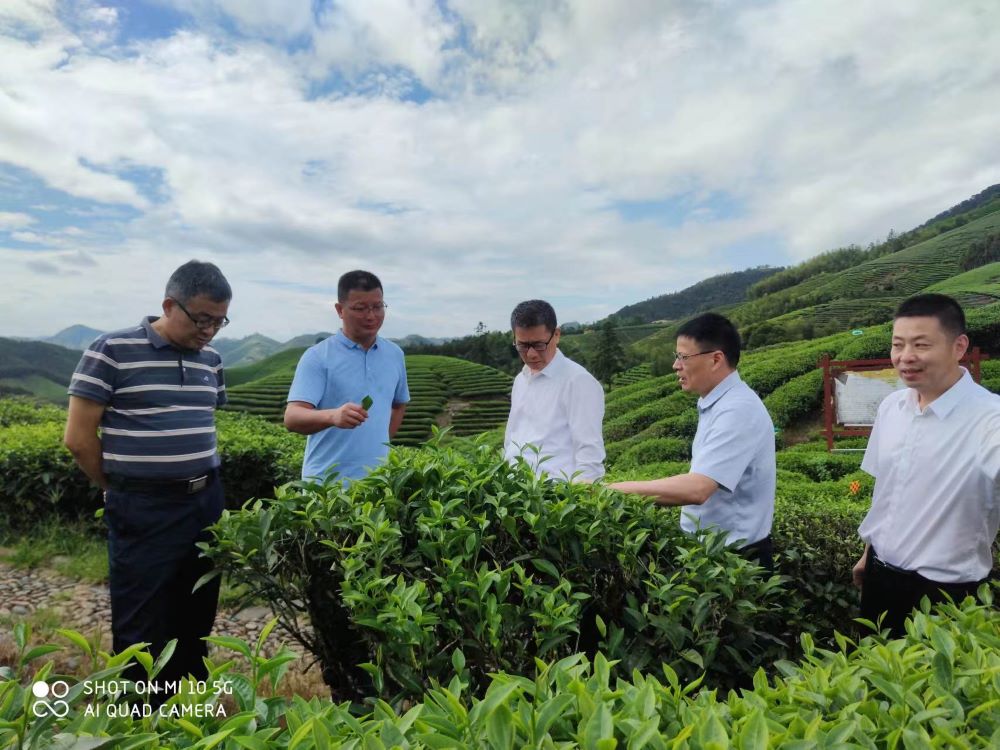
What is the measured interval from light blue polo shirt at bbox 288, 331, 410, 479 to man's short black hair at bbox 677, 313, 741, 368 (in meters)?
1.63

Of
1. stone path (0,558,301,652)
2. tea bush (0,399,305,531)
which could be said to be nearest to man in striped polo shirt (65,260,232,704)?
stone path (0,558,301,652)

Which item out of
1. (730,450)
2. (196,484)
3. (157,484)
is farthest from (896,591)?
(157,484)

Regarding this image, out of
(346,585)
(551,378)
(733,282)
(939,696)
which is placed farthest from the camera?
(733,282)

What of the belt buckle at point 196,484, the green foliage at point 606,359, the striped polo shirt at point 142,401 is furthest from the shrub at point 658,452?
the green foliage at point 606,359

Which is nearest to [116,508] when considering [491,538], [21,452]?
[491,538]

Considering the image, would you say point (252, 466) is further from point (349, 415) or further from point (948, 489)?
point (948, 489)

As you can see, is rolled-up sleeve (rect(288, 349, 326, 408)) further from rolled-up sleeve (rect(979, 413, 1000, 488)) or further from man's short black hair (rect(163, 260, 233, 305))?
rolled-up sleeve (rect(979, 413, 1000, 488))

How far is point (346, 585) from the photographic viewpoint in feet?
5.41

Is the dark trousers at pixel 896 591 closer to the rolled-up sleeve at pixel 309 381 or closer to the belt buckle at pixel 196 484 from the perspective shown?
the rolled-up sleeve at pixel 309 381

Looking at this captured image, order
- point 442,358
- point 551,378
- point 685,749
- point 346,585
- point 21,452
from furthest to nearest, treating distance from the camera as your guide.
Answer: point 442,358 → point 21,452 → point 551,378 → point 346,585 → point 685,749

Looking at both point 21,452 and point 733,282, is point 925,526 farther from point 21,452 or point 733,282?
point 733,282

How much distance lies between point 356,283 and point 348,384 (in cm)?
57

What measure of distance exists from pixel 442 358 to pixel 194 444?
43160 mm

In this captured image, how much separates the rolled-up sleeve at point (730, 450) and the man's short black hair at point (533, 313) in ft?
3.94
